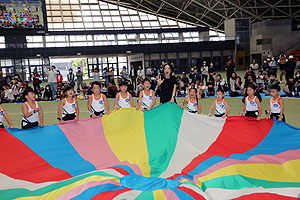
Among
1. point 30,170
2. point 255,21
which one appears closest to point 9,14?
point 30,170

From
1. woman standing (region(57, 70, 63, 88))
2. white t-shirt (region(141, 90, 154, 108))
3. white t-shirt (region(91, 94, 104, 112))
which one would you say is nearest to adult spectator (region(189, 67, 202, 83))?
woman standing (region(57, 70, 63, 88))

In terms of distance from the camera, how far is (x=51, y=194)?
2850 millimetres

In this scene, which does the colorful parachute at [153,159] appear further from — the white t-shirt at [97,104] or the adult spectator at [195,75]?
the adult spectator at [195,75]

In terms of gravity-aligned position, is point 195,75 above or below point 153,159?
above

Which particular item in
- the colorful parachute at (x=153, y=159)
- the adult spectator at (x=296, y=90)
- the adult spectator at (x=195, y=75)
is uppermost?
the adult spectator at (x=195, y=75)

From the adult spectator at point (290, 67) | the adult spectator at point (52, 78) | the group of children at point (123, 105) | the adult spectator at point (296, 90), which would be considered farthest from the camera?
the adult spectator at point (52, 78)

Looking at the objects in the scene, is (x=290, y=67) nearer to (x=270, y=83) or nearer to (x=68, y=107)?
(x=270, y=83)

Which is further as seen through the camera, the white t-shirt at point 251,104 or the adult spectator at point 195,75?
the adult spectator at point 195,75

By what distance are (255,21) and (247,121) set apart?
30441 mm

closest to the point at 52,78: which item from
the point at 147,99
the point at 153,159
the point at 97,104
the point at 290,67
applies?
the point at 97,104

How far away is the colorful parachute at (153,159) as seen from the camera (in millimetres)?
2867

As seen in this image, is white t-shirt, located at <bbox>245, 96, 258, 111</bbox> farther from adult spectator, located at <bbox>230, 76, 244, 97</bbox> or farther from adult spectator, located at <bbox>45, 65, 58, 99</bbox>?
adult spectator, located at <bbox>45, 65, 58, 99</bbox>

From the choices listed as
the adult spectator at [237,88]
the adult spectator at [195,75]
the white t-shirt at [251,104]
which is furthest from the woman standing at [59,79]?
the white t-shirt at [251,104]

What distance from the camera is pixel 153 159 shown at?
386 cm
